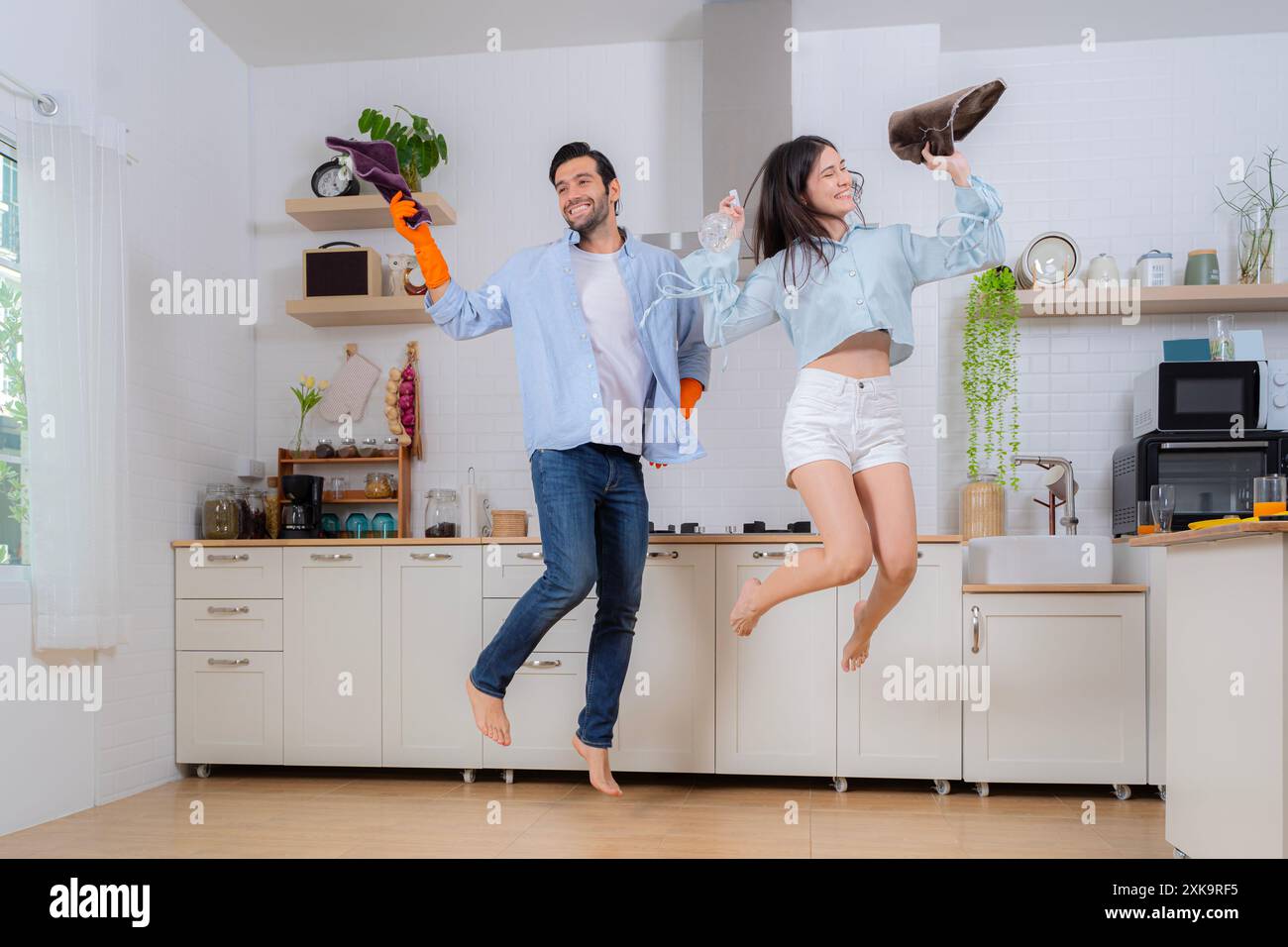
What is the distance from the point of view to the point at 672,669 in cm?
375

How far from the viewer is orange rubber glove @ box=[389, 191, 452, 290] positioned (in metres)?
2.79

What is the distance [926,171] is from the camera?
4.41 metres

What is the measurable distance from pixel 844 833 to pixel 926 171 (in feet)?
9.10

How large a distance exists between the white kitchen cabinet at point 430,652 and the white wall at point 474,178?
0.66m

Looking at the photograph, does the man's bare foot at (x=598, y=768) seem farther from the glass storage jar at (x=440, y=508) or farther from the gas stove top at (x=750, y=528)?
the glass storage jar at (x=440, y=508)

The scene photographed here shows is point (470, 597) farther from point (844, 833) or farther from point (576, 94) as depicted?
point (576, 94)

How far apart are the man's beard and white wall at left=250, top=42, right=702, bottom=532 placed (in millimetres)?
1453

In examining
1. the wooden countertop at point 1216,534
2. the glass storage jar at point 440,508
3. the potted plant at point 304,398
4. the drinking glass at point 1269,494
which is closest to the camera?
the wooden countertop at point 1216,534

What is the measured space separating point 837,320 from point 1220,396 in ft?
7.27

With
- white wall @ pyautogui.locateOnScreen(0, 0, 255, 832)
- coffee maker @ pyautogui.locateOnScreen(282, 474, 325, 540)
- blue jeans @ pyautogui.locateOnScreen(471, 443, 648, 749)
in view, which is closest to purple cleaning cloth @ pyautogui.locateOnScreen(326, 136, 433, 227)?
blue jeans @ pyautogui.locateOnScreen(471, 443, 648, 749)

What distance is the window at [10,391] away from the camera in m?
3.22

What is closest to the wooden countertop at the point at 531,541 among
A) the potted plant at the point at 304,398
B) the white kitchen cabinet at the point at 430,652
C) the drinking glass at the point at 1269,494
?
the white kitchen cabinet at the point at 430,652

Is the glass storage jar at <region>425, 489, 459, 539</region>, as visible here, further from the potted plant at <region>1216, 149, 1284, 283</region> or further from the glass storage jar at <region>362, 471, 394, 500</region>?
the potted plant at <region>1216, 149, 1284, 283</region>
